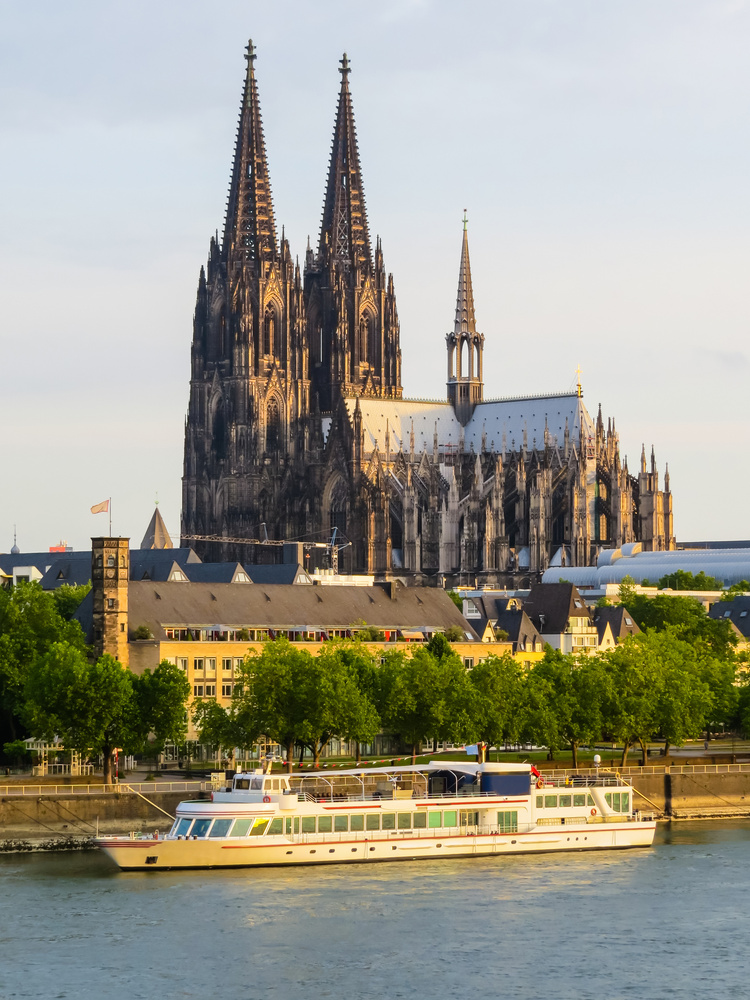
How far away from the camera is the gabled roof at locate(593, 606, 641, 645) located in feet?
444

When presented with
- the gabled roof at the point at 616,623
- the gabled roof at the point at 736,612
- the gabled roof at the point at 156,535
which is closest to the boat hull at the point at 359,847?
the gabled roof at the point at 616,623

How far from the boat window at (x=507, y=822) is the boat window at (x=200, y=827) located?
12.0 m

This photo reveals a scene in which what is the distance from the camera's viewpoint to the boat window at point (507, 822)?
82.3 metres

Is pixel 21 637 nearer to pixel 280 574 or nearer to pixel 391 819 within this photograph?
pixel 391 819

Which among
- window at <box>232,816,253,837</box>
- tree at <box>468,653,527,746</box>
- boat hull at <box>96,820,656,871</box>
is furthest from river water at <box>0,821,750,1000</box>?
tree at <box>468,653,527,746</box>

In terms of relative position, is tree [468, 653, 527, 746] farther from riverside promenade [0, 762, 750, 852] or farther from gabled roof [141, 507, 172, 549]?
gabled roof [141, 507, 172, 549]

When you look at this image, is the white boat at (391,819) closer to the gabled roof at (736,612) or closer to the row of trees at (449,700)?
the row of trees at (449,700)

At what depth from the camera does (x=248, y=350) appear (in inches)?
7844

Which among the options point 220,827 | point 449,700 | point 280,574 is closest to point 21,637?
point 449,700

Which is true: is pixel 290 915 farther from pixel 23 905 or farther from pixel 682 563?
pixel 682 563

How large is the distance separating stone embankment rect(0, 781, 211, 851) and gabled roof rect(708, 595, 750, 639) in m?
74.1

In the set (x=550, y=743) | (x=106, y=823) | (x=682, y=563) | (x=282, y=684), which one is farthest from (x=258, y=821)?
(x=682, y=563)

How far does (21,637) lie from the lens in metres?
102

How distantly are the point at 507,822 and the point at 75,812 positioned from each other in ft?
54.0
